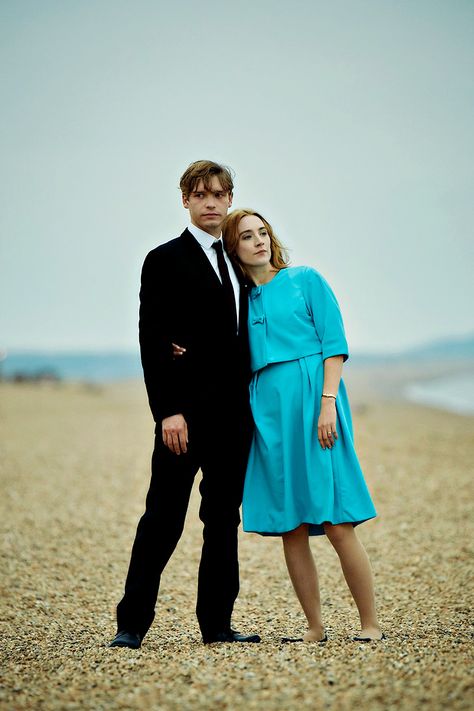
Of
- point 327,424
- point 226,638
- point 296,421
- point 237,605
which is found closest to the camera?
point 327,424

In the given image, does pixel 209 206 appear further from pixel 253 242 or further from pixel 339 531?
pixel 339 531

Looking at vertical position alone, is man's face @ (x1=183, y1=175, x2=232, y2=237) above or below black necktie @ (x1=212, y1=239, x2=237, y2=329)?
above

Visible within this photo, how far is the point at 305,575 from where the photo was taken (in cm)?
358

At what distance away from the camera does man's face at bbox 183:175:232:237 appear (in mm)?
3637

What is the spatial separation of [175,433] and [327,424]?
723 millimetres

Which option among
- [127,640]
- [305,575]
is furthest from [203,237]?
[127,640]

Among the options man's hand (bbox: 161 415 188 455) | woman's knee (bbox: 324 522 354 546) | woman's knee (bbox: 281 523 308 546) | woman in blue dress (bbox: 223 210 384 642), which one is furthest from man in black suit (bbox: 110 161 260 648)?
woman's knee (bbox: 324 522 354 546)

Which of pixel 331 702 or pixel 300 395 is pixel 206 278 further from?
pixel 331 702

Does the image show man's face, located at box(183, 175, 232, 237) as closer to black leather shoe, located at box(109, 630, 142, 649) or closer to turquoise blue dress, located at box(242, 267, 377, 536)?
turquoise blue dress, located at box(242, 267, 377, 536)

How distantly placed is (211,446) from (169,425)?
238mm

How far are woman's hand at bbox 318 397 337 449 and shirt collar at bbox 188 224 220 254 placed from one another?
0.99 meters

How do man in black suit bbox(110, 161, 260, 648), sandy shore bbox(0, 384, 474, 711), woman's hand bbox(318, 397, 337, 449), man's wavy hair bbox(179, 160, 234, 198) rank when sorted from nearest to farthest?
1. sandy shore bbox(0, 384, 474, 711)
2. woman's hand bbox(318, 397, 337, 449)
3. man in black suit bbox(110, 161, 260, 648)
4. man's wavy hair bbox(179, 160, 234, 198)

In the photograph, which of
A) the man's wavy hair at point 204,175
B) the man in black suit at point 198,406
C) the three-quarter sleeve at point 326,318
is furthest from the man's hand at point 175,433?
the man's wavy hair at point 204,175

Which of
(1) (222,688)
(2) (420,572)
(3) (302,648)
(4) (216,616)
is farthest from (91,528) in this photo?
(1) (222,688)
